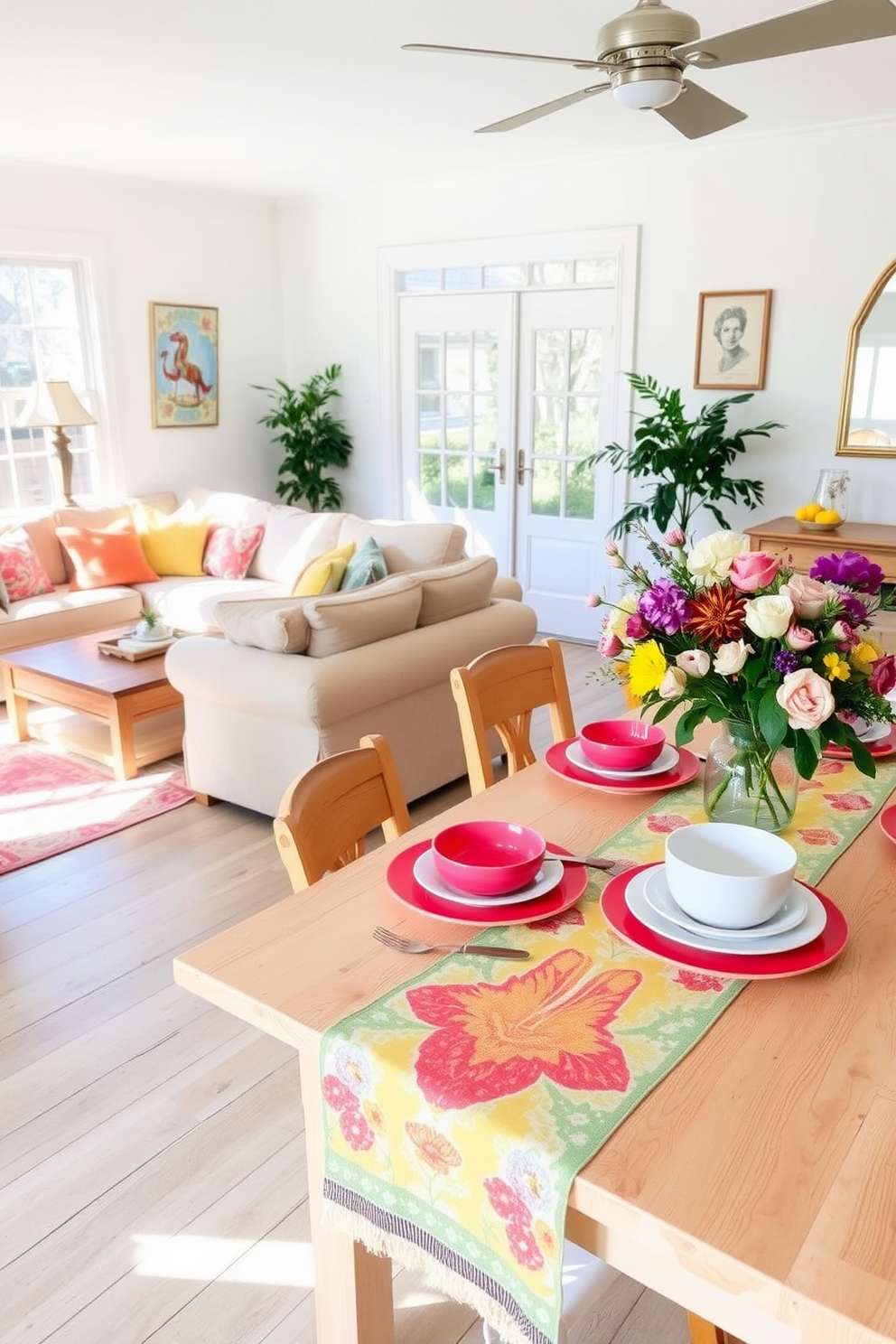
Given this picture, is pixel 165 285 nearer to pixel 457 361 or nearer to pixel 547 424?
pixel 457 361

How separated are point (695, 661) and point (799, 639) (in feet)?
0.47

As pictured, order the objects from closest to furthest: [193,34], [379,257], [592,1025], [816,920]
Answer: [592,1025]
[816,920]
[193,34]
[379,257]

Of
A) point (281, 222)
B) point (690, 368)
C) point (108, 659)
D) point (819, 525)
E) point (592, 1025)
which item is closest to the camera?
point (592, 1025)

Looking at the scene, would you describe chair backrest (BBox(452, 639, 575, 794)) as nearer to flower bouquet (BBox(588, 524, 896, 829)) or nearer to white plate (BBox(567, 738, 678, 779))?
white plate (BBox(567, 738, 678, 779))

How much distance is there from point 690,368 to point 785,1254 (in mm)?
5064

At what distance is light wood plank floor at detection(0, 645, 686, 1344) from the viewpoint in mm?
1724

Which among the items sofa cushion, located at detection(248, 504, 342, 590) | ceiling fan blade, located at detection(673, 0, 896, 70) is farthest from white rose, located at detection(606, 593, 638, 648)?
sofa cushion, located at detection(248, 504, 342, 590)

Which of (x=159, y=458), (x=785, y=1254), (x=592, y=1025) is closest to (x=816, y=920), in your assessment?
(x=592, y=1025)

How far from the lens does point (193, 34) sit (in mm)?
3336

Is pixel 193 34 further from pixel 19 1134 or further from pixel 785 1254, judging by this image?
pixel 785 1254

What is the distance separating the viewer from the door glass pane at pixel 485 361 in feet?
19.8

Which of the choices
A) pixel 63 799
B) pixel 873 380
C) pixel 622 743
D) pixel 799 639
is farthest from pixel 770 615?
pixel 873 380

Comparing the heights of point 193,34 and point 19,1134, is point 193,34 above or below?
above

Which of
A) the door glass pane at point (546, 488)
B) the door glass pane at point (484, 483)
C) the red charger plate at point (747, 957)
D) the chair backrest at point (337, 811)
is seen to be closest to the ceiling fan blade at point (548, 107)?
the chair backrest at point (337, 811)
